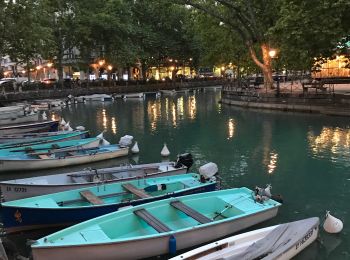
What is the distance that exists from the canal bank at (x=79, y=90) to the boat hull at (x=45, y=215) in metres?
42.2

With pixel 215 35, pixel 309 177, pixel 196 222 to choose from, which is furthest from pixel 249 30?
pixel 196 222

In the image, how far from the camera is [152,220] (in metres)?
10.1

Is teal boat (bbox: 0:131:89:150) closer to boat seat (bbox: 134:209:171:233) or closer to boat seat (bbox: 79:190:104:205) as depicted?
boat seat (bbox: 79:190:104:205)

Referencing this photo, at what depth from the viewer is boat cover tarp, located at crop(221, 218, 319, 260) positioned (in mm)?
8617

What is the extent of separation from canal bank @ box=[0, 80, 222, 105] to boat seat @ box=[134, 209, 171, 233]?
144 ft

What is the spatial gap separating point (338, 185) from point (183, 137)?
1217cm

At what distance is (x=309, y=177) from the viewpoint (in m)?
16.8

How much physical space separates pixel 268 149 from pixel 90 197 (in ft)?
40.3

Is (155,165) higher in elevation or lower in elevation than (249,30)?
lower

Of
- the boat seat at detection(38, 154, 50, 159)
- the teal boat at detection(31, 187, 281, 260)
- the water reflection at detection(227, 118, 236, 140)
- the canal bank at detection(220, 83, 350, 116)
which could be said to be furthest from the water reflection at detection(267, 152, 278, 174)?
the canal bank at detection(220, 83, 350, 116)

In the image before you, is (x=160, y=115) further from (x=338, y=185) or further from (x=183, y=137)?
(x=338, y=185)

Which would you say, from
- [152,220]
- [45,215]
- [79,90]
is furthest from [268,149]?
[79,90]

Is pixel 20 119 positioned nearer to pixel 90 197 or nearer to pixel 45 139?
pixel 45 139

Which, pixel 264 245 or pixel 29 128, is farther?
pixel 29 128
